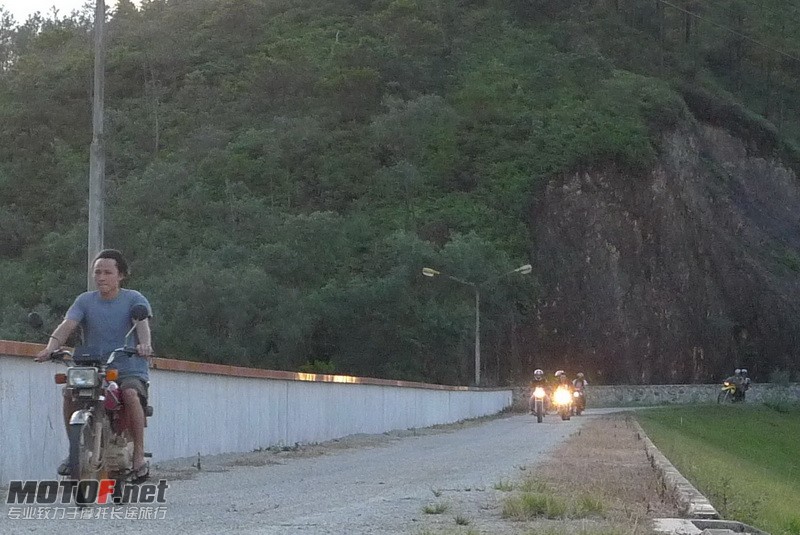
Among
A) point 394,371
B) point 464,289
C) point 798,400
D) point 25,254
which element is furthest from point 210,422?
point 798,400

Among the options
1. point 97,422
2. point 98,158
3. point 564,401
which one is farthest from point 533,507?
point 564,401


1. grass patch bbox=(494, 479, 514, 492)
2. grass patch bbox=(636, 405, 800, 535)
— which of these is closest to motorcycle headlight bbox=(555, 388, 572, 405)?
grass patch bbox=(636, 405, 800, 535)

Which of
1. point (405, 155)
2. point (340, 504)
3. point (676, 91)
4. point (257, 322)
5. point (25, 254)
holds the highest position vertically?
point (676, 91)

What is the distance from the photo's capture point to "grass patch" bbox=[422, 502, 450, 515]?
9617mm

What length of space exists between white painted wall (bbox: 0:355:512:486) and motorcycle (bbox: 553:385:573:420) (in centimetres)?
607

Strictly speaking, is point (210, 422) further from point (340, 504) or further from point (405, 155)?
point (405, 155)

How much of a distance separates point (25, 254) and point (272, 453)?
171 feet

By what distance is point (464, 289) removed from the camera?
6084 cm

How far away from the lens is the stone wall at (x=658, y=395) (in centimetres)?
6606

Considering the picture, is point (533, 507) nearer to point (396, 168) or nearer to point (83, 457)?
point (83, 457)

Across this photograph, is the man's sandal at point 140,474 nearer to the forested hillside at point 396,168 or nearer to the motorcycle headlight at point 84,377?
the motorcycle headlight at point 84,377

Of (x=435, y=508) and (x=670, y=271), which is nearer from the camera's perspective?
(x=435, y=508)

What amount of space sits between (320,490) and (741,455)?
85.2 feet

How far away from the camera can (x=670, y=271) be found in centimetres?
7712
